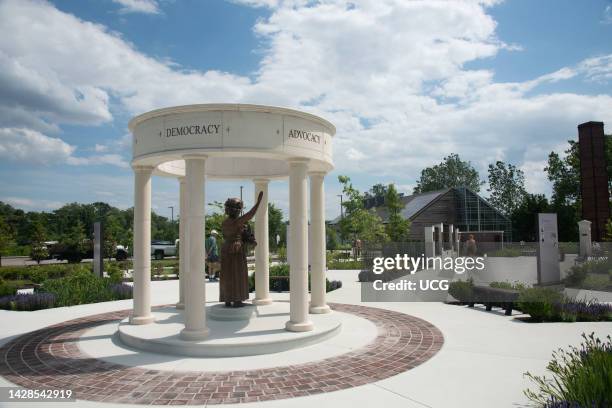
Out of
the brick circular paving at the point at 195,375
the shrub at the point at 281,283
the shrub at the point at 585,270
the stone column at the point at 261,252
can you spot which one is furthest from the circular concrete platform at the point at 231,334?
the shrub at the point at 585,270

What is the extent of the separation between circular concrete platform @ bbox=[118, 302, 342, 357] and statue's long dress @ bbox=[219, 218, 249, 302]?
0.39m

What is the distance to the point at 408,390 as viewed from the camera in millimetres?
6293

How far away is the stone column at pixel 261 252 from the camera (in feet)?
43.1

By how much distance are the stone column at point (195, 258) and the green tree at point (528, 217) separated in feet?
183

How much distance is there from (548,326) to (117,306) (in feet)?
45.7

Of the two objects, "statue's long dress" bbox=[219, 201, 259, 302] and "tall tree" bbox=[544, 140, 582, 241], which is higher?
"tall tree" bbox=[544, 140, 582, 241]

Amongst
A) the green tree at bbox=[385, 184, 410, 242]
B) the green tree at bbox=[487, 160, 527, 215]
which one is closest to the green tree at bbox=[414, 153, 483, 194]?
the green tree at bbox=[487, 160, 527, 215]

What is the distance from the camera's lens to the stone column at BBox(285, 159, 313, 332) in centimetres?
928

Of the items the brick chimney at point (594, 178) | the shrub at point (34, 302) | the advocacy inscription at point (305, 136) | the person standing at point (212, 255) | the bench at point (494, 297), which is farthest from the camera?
the brick chimney at point (594, 178)

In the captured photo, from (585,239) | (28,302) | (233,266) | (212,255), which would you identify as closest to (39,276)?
(28,302)

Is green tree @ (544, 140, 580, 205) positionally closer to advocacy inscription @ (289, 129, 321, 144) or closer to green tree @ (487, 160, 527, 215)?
green tree @ (487, 160, 527, 215)

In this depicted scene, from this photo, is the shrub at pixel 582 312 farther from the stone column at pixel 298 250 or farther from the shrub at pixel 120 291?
the shrub at pixel 120 291

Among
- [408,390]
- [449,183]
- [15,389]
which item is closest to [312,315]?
[408,390]

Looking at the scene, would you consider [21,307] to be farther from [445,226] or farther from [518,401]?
[445,226]
